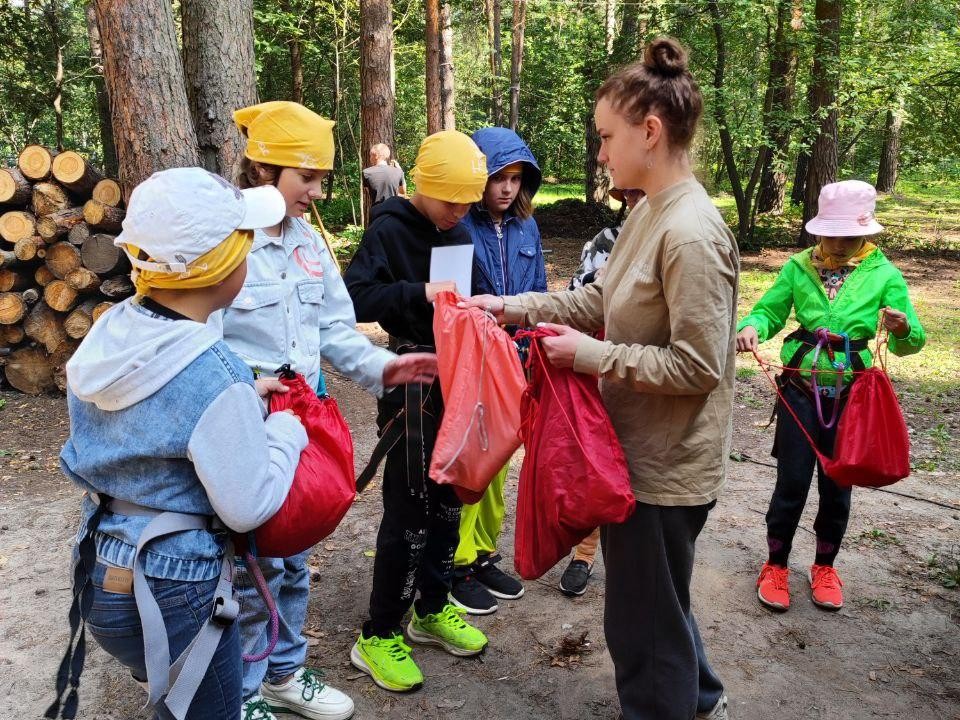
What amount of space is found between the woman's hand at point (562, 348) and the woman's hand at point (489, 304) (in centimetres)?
49

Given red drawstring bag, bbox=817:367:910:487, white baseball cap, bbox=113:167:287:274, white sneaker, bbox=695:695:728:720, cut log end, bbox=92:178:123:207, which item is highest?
white baseball cap, bbox=113:167:287:274

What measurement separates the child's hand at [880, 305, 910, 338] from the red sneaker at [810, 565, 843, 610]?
3.89 feet

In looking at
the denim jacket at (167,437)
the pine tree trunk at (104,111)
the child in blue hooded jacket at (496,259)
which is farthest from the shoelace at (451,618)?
the pine tree trunk at (104,111)

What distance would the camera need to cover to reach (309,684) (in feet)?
9.33

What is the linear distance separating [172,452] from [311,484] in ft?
1.14

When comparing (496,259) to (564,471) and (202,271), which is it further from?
(202,271)

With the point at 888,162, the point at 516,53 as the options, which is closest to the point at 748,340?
the point at 516,53

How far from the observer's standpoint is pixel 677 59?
6.84ft

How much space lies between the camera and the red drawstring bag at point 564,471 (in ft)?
6.97

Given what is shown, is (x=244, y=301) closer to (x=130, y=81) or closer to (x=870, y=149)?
(x=130, y=81)

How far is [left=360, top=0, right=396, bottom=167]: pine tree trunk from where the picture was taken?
1009 centimetres

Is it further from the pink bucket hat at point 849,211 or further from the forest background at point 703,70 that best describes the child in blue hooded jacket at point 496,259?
the forest background at point 703,70

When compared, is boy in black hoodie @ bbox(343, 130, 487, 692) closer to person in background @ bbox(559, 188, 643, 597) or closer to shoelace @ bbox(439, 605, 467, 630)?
shoelace @ bbox(439, 605, 467, 630)

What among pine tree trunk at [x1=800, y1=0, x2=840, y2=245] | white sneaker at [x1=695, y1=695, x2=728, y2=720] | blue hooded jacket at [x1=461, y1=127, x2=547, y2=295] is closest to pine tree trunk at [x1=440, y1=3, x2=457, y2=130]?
pine tree trunk at [x1=800, y1=0, x2=840, y2=245]
